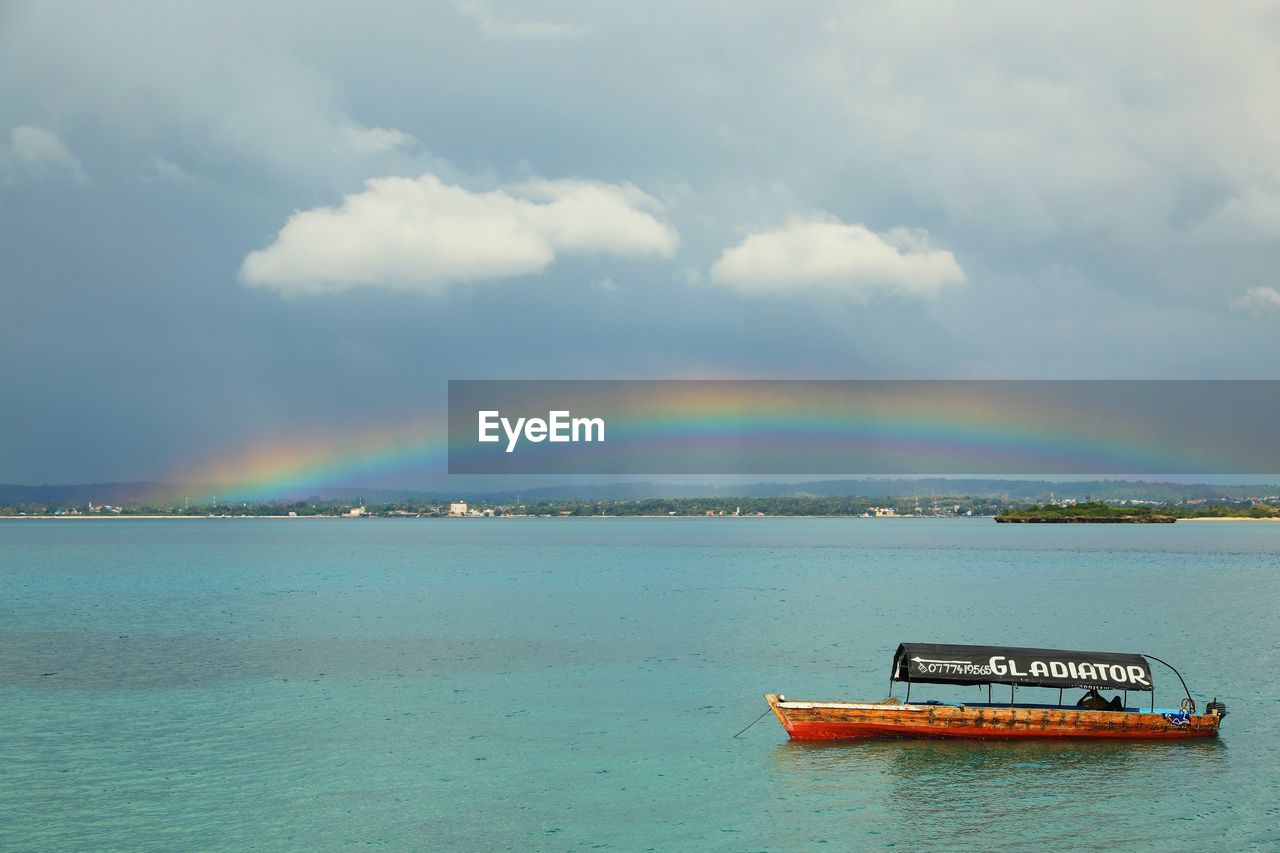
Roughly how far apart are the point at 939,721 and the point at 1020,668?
14.3ft

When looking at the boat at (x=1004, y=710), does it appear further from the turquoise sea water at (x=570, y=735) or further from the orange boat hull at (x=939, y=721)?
the turquoise sea water at (x=570, y=735)

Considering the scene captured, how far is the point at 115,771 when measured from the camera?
35.5 meters

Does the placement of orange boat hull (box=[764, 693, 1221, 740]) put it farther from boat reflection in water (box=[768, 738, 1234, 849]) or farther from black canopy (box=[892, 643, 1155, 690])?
black canopy (box=[892, 643, 1155, 690])

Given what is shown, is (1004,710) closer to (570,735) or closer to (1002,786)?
(1002,786)

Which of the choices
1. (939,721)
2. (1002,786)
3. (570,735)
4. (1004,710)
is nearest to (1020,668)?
(1004,710)

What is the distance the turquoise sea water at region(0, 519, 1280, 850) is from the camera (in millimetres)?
30375

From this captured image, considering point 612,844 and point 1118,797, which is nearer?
point 612,844

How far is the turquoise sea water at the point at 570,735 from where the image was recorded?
30375 millimetres

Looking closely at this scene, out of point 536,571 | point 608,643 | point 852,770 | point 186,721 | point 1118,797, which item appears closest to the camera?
point 1118,797

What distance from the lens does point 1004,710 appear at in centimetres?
3950

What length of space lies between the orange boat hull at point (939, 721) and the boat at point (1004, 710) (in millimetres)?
38

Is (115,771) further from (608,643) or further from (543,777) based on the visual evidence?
(608,643)

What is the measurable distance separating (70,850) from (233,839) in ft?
13.6

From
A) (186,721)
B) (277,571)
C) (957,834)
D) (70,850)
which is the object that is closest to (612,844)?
(957,834)
